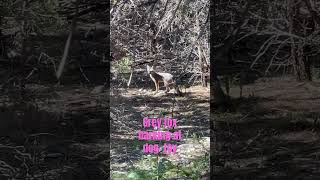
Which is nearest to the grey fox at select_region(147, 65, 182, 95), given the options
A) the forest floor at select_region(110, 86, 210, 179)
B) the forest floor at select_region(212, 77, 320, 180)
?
the forest floor at select_region(110, 86, 210, 179)

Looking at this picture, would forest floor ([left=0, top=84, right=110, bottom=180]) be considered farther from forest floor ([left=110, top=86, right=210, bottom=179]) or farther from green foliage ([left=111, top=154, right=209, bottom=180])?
green foliage ([left=111, top=154, right=209, bottom=180])

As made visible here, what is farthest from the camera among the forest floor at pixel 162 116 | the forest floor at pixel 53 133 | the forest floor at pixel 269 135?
the forest floor at pixel 53 133

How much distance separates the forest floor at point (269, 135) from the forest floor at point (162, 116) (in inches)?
4.2

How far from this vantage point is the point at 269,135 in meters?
3.32

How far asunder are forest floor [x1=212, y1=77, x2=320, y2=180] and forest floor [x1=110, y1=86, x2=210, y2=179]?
0.11 m

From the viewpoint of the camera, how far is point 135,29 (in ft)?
11.4

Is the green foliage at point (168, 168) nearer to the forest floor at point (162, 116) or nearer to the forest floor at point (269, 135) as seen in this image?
the forest floor at point (162, 116)

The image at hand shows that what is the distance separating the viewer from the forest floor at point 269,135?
10.7 ft

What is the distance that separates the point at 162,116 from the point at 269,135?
2.05 ft

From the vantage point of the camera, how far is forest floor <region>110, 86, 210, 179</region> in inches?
134

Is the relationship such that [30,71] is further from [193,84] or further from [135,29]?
[193,84]

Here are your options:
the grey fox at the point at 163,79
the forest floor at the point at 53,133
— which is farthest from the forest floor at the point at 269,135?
the forest floor at the point at 53,133

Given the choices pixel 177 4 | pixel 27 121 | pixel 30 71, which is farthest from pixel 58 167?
pixel 177 4

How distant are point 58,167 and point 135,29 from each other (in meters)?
0.98
